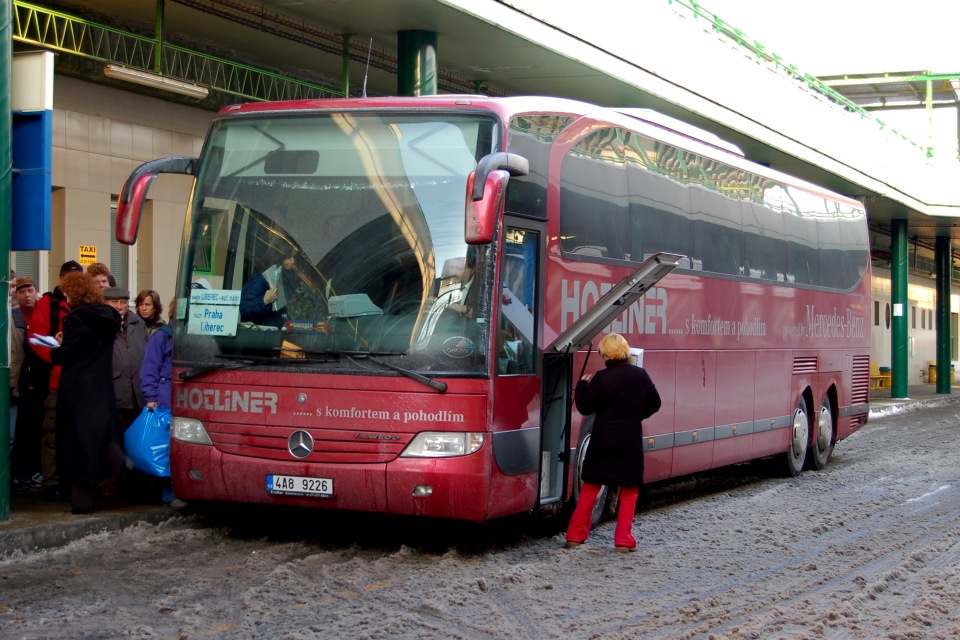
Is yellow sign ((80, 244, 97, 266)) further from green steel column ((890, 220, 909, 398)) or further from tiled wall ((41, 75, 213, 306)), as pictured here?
green steel column ((890, 220, 909, 398))

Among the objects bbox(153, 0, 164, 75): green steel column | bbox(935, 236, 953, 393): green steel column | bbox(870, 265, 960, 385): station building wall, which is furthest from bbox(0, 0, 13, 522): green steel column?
bbox(870, 265, 960, 385): station building wall

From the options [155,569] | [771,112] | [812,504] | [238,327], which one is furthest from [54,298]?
[771,112]

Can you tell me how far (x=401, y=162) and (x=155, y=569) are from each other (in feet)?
10.5

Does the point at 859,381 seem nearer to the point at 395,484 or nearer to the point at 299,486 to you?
the point at 395,484

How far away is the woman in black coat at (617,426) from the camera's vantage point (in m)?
9.46

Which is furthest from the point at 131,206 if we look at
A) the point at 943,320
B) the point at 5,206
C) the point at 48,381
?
the point at 943,320

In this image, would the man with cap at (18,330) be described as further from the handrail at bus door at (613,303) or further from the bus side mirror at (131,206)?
the handrail at bus door at (613,303)

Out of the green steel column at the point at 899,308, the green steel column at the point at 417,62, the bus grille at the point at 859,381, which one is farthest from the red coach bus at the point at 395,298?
the green steel column at the point at 899,308

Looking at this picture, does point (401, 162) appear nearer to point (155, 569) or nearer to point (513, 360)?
point (513, 360)

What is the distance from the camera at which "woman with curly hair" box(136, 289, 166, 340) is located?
11.0m

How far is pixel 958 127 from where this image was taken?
52.0m

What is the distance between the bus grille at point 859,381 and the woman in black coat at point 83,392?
11317 millimetres

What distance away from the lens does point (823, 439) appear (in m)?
16.7

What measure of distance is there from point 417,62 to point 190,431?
730 centimetres
